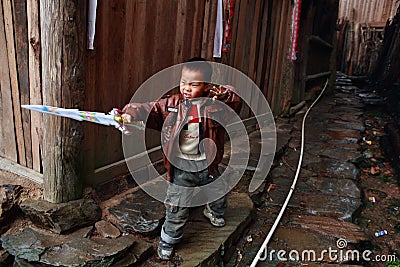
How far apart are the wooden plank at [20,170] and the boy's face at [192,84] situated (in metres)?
1.49

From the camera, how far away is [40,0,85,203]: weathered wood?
237 cm

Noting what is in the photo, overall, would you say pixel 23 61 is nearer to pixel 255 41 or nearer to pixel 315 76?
pixel 255 41

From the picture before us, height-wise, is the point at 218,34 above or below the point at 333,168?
above

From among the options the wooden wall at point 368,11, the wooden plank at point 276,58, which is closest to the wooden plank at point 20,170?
the wooden plank at point 276,58

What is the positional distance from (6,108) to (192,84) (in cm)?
180

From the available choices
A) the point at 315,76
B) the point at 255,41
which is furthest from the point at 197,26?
the point at 315,76

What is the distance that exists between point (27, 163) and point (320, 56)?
10.7m

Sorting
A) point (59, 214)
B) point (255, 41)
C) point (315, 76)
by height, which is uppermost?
point (255, 41)

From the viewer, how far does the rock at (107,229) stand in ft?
8.41

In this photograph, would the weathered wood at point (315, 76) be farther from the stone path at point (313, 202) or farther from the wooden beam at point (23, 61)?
the wooden beam at point (23, 61)

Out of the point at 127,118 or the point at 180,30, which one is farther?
the point at 180,30

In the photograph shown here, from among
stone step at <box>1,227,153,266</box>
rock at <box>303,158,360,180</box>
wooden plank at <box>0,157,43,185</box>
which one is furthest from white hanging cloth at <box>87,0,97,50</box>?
rock at <box>303,158,360,180</box>

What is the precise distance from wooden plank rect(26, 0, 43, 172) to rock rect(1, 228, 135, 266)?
64 centimetres

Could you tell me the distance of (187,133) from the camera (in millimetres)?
2410
